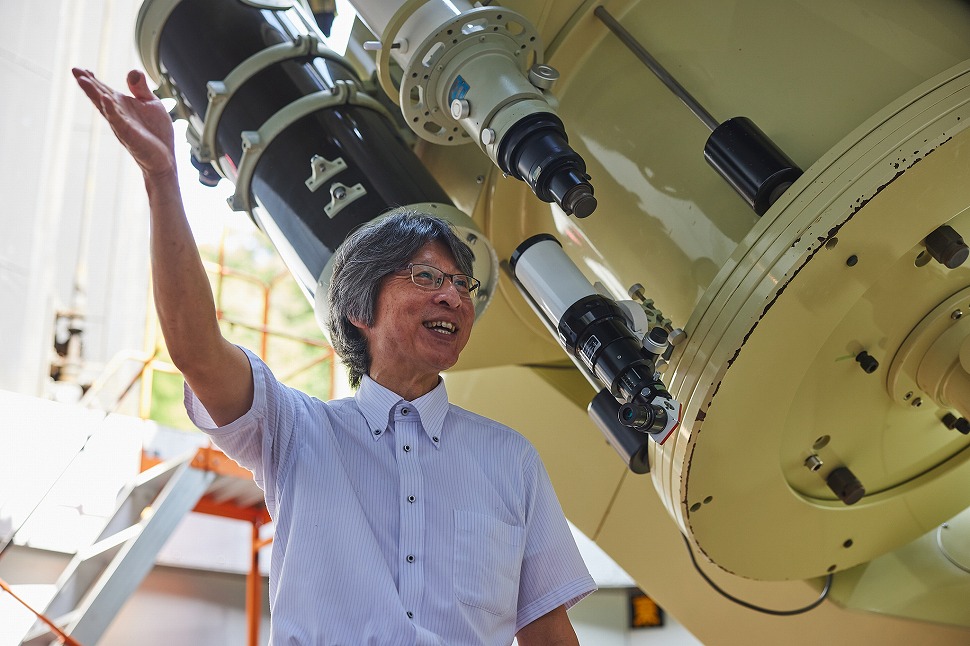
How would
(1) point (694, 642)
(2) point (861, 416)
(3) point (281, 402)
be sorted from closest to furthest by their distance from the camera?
1. (3) point (281, 402)
2. (2) point (861, 416)
3. (1) point (694, 642)

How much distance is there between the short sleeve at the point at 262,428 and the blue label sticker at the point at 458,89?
0.64 meters

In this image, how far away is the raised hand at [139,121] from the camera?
1112mm

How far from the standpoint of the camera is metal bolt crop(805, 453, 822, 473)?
5.77 ft

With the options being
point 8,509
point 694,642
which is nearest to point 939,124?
point 694,642

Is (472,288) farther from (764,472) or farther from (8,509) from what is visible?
(8,509)

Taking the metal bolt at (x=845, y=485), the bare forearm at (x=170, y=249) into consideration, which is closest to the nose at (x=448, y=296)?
the bare forearm at (x=170, y=249)

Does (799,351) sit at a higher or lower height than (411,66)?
lower

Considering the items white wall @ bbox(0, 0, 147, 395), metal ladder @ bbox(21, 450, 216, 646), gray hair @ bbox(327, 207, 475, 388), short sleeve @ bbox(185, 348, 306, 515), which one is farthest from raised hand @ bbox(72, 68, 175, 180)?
white wall @ bbox(0, 0, 147, 395)

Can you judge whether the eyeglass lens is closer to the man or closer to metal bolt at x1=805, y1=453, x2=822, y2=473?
the man

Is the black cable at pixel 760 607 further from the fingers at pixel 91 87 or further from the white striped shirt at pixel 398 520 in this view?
the fingers at pixel 91 87

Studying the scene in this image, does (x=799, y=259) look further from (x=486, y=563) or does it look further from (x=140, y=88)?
(x=140, y=88)

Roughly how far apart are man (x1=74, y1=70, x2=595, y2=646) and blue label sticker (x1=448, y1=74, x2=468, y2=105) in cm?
28

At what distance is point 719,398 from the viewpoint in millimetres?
1512

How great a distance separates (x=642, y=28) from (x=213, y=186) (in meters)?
1.16
